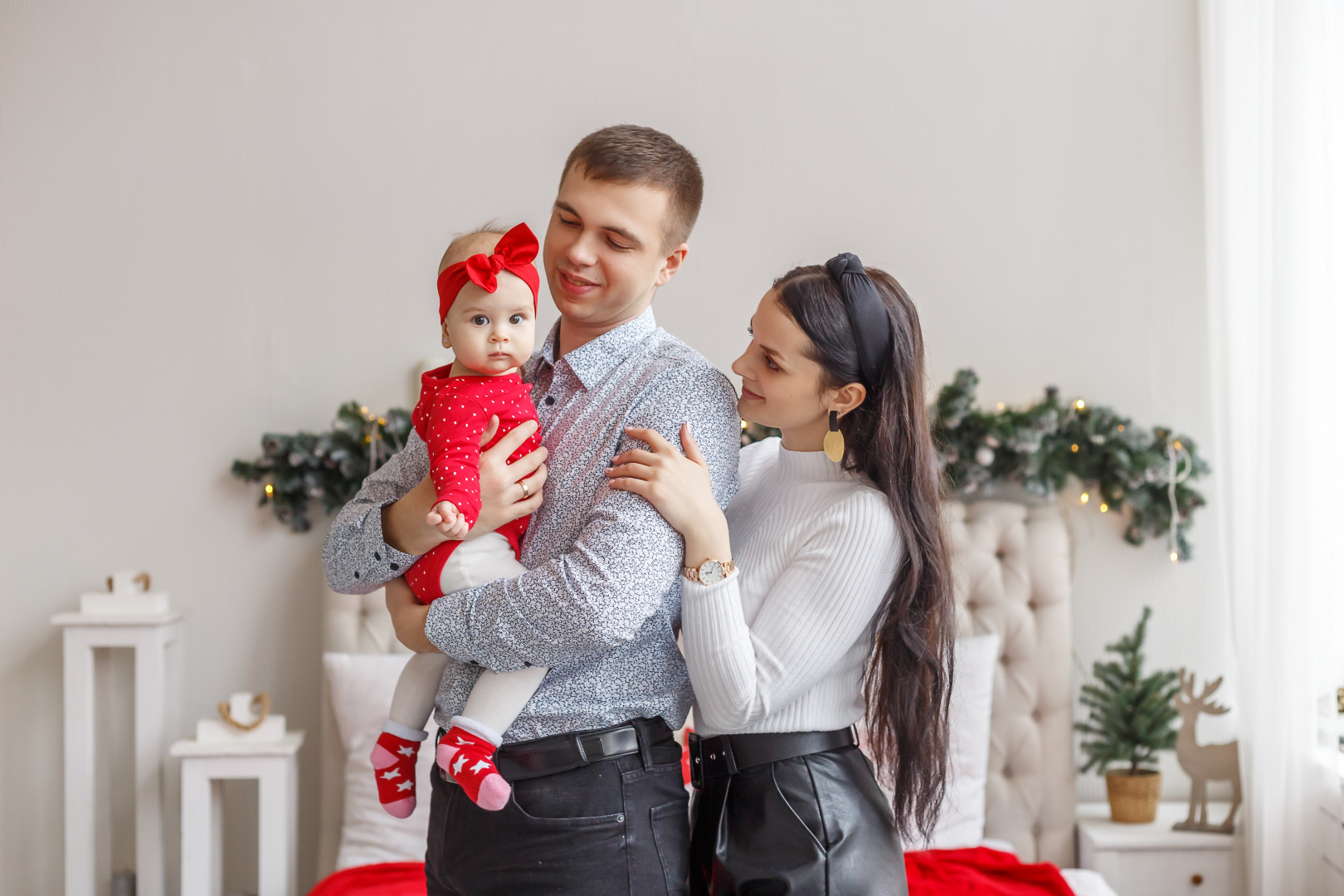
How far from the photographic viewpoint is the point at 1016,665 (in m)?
2.71

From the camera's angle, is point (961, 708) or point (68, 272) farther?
point (68, 272)

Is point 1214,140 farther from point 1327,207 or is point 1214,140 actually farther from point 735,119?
point 735,119

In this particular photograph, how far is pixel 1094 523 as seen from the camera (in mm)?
2846

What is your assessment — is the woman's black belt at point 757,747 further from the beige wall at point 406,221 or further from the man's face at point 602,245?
the beige wall at point 406,221

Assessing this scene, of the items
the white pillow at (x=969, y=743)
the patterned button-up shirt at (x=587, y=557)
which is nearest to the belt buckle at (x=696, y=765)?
the patterned button-up shirt at (x=587, y=557)

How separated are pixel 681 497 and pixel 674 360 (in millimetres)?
210

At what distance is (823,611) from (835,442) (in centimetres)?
23

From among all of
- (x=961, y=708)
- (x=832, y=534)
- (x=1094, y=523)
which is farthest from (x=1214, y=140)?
(x=832, y=534)

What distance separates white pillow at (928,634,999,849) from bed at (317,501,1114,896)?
46mm

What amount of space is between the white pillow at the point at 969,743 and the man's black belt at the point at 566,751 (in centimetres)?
147

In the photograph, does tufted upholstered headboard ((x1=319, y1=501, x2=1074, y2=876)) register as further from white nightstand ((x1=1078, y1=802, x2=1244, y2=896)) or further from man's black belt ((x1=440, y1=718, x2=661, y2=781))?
man's black belt ((x1=440, y1=718, x2=661, y2=781))

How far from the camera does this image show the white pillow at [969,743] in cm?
248

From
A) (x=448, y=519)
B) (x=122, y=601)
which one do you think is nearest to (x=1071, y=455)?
(x=448, y=519)

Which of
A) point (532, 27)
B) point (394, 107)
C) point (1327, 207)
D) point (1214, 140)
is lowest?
point (1327, 207)
